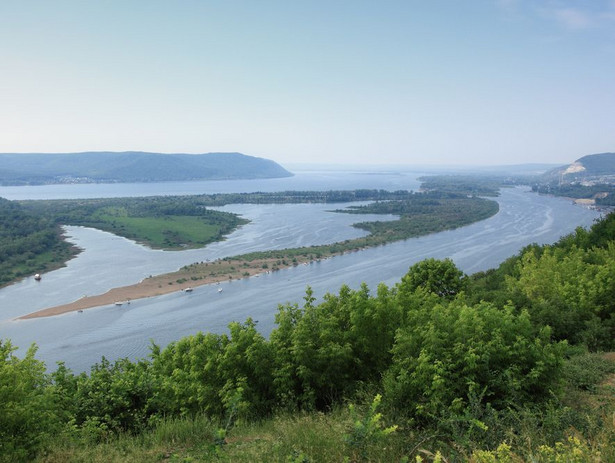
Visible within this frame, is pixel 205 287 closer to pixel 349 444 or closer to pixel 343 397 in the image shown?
pixel 343 397

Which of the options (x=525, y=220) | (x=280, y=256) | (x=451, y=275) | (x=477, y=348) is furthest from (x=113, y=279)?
(x=525, y=220)

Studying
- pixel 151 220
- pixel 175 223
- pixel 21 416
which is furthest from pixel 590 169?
pixel 21 416

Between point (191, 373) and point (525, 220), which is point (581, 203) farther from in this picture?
point (191, 373)

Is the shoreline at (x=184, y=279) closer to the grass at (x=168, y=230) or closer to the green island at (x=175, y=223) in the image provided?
the green island at (x=175, y=223)

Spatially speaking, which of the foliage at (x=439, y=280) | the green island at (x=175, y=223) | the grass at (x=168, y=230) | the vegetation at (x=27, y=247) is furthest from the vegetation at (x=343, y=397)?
the grass at (x=168, y=230)

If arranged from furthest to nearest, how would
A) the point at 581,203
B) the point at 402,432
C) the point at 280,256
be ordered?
1. the point at 581,203
2. the point at 280,256
3. the point at 402,432

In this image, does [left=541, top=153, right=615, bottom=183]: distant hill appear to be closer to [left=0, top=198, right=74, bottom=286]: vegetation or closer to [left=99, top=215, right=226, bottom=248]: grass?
[left=99, top=215, right=226, bottom=248]: grass
